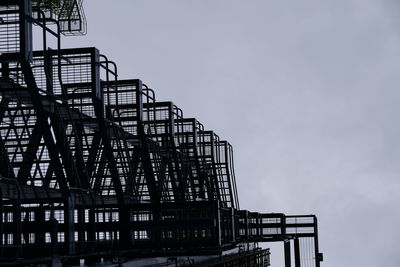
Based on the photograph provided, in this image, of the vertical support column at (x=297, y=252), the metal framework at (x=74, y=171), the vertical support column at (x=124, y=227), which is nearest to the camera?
the metal framework at (x=74, y=171)

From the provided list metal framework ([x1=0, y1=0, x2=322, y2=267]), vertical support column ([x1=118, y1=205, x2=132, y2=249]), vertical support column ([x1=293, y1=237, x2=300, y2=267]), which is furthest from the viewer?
vertical support column ([x1=293, y1=237, x2=300, y2=267])

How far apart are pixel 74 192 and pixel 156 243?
469 cm

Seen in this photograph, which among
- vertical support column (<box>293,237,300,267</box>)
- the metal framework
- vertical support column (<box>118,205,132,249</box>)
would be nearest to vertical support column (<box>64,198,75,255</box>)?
the metal framework

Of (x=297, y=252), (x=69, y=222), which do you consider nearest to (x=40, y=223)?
(x=69, y=222)

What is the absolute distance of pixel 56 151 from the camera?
20234mm

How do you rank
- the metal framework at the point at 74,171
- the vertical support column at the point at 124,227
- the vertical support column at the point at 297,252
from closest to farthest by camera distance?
the metal framework at the point at 74,171, the vertical support column at the point at 124,227, the vertical support column at the point at 297,252

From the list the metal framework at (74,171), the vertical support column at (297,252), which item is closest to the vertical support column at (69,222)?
the metal framework at (74,171)

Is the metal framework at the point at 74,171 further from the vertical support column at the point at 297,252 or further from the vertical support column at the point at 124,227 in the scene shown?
the vertical support column at the point at 297,252

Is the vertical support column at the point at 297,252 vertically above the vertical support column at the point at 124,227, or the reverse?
the vertical support column at the point at 124,227

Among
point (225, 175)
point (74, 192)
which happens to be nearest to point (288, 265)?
point (225, 175)

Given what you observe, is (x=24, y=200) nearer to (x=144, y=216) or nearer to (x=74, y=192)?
(x=74, y=192)

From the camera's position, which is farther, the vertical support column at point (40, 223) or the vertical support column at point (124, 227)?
the vertical support column at point (124, 227)

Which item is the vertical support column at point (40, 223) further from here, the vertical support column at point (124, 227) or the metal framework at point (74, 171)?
the vertical support column at point (124, 227)

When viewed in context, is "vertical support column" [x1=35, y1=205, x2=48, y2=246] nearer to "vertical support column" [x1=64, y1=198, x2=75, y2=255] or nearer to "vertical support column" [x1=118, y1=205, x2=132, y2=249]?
→ "vertical support column" [x1=64, y1=198, x2=75, y2=255]
